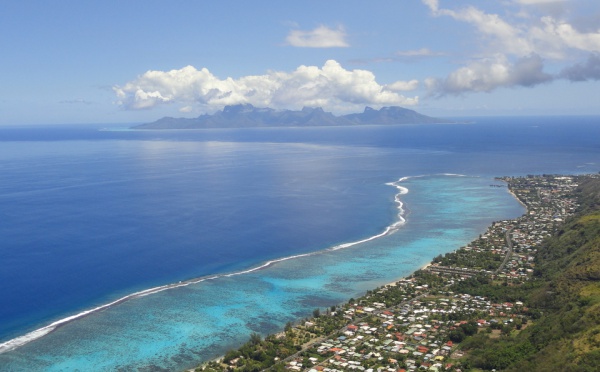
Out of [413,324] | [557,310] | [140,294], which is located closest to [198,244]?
[140,294]

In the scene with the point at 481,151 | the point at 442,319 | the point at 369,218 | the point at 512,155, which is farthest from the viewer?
the point at 481,151

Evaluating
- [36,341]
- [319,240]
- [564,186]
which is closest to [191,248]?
[319,240]

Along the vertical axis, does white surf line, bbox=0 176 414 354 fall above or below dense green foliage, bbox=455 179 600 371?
below

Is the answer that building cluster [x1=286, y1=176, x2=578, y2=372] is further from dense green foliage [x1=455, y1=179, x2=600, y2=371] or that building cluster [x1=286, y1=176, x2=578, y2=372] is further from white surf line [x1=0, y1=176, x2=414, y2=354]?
white surf line [x1=0, y1=176, x2=414, y2=354]

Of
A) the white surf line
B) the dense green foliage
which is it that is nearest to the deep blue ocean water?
the white surf line

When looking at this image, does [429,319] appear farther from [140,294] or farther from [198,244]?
[198,244]

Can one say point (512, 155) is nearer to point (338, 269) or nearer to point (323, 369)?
point (338, 269)
